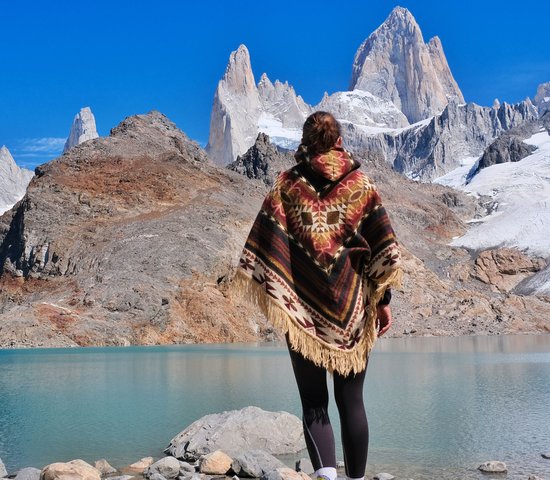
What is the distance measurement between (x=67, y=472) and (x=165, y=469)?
1706mm

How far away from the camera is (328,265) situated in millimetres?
4906

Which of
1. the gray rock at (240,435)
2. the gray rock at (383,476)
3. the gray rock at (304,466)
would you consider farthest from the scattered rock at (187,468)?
the gray rock at (383,476)

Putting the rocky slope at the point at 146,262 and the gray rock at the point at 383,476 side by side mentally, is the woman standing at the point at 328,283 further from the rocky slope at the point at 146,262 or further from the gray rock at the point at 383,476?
the rocky slope at the point at 146,262

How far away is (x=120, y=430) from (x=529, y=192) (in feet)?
571

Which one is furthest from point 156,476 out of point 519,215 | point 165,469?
point 519,215

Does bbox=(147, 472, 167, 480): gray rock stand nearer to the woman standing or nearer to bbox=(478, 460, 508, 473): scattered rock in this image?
bbox=(478, 460, 508, 473): scattered rock

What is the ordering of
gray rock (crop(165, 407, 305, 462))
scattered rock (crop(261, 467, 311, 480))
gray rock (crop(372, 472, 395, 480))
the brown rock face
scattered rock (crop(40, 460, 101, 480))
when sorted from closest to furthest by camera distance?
scattered rock (crop(261, 467, 311, 480)) < scattered rock (crop(40, 460, 101, 480)) < gray rock (crop(372, 472, 395, 480)) < gray rock (crop(165, 407, 305, 462)) < the brown rock face

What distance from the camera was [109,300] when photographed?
6431cm

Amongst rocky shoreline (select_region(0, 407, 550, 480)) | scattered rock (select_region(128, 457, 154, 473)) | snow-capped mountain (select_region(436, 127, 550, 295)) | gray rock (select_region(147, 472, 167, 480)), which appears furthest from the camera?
snow-capped mountain (select_region(436, 127, 550, 295))

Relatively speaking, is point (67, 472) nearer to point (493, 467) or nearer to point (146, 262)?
Result: point (493, 467)

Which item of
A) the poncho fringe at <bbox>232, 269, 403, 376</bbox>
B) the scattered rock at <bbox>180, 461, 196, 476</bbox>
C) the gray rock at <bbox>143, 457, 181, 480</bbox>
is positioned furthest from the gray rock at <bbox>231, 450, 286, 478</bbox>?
the poncho fringe at <bbox>232, 269, 403, 376</bbox>

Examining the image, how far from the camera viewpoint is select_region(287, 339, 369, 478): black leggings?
493cm

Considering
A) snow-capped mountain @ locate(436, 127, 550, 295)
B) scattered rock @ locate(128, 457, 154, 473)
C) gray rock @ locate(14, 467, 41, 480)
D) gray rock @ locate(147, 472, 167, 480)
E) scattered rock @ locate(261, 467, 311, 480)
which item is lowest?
scattered rock @ locate(128, 457, 154, 473)

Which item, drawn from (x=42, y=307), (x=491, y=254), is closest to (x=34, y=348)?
(x=42, y=307)
